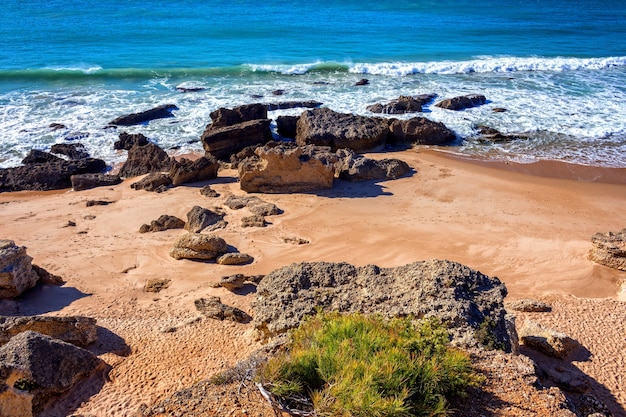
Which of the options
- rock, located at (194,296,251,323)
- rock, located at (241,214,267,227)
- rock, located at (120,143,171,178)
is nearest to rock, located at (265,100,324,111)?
rock, located at (120,143,171,178)

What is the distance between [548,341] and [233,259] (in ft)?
17.5

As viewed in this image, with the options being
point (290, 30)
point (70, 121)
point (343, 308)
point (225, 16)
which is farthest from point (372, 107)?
point (225, 16)

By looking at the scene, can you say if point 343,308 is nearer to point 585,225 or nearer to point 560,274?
point 560,274

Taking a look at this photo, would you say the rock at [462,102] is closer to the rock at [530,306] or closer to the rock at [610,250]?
the rock at [610,250]

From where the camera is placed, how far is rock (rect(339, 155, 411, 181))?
1442 centimetres

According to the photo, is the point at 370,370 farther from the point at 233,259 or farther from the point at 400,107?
the point at 400,107

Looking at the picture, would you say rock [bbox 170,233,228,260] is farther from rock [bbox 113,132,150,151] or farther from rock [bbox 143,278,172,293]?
rock [bbox 113,132,150,151]

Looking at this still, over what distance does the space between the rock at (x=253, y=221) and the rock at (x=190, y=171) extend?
3.31 meters

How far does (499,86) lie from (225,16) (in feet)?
86.5

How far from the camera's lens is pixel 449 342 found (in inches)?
232

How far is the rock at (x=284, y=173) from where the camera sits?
13688 mm

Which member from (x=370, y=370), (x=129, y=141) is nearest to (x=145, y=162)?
(x=129, y=141)

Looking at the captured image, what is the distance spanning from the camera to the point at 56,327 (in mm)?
6945

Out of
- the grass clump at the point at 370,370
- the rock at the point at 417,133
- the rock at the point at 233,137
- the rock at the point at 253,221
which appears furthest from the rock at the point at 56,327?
the rock at the point at 417,133
